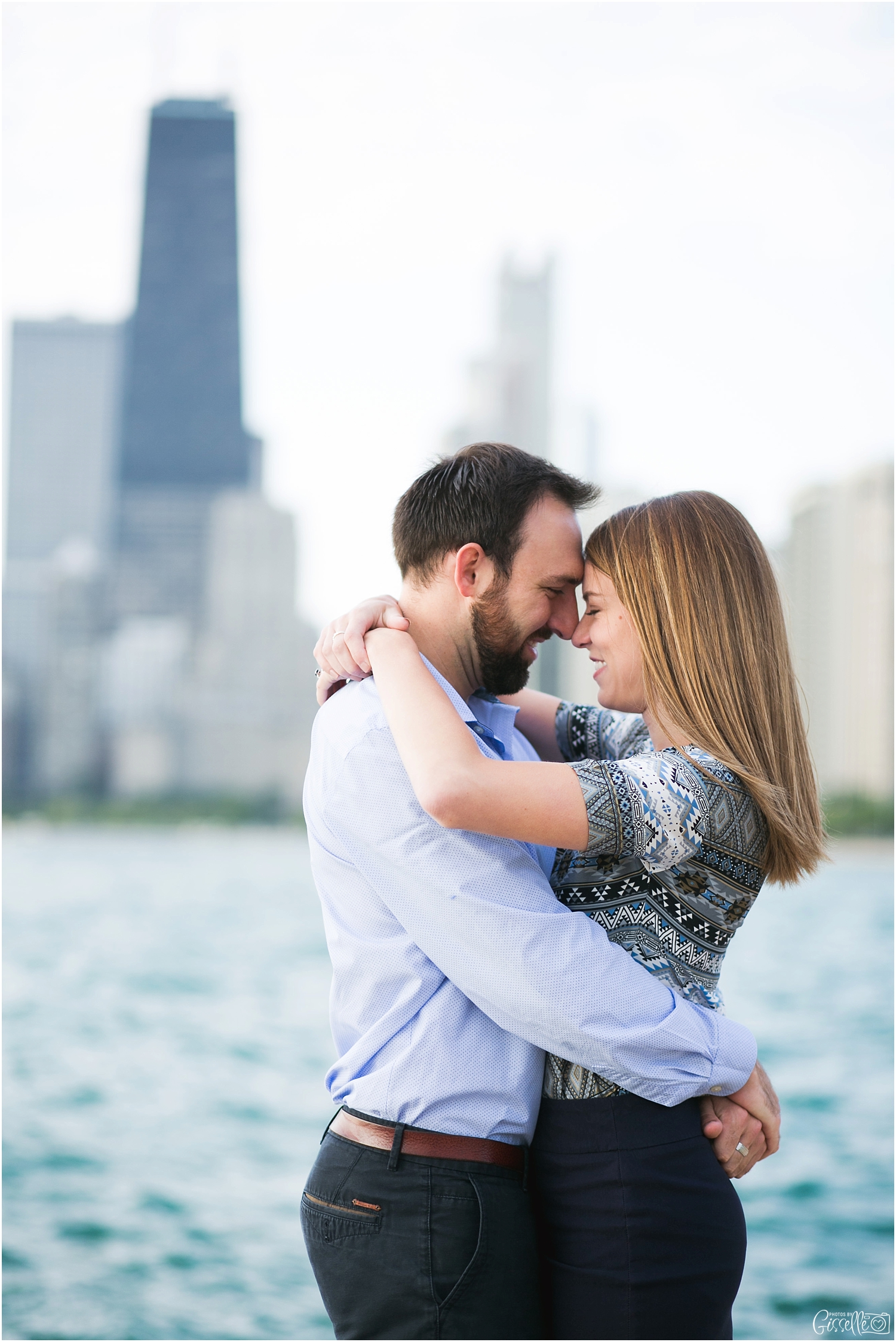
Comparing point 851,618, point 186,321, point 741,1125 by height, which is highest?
point 186,321

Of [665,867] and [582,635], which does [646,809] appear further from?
[582,635]

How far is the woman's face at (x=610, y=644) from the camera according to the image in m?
1.78

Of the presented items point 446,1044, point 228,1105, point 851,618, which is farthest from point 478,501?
point 851,618

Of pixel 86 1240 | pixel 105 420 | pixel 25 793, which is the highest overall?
pixel 105 420

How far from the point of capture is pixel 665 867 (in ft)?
5.04

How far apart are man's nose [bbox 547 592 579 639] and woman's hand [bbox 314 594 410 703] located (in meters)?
0.26

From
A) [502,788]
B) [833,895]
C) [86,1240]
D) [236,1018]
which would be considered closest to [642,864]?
[502,788]

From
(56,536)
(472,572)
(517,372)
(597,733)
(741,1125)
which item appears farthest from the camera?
(56,536)

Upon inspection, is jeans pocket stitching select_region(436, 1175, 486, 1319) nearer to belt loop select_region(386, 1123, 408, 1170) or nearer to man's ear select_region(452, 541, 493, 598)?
belt loop select_region(386, 1123, 408, 1170)

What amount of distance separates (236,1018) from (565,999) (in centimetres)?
2716

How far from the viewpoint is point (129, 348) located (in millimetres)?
77312

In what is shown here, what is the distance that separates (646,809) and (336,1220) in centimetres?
76

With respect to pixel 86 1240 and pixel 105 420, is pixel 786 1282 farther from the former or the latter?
pixel 105 420

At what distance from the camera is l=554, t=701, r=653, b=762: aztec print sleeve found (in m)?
2.11
